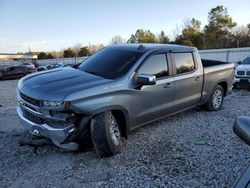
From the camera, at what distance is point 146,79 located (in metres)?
5.29

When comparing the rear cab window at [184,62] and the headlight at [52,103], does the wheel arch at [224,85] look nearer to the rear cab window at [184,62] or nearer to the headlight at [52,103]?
the rear cab window at [184,62]

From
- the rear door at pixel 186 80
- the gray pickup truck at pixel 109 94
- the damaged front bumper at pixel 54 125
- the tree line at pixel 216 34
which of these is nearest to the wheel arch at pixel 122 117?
the gray pickup truck at pixel 109 94

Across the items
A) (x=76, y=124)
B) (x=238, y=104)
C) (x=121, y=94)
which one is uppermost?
(x=121, y=94)

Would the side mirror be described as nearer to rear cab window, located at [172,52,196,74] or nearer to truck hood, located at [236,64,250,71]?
rear cab window, located at [172,52,196,74]

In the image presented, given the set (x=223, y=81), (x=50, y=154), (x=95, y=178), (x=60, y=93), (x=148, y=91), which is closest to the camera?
(x=95, y=178)

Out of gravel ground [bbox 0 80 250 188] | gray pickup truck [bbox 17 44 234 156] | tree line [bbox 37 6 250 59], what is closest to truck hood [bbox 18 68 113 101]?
gray pickup truck [bbox 17 44 234 156]

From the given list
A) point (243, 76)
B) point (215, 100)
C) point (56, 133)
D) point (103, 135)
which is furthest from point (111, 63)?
point (243, 76)

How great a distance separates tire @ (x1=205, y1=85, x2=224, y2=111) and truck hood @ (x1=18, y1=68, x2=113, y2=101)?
3.83 metres

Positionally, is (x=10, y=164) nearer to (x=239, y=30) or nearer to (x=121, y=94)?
(x=121, y=94)

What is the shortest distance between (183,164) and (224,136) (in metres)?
1.76

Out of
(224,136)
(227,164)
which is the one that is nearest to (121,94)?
(227,164)

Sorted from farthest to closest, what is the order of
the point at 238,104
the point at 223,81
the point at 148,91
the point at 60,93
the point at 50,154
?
the point at 238,104 < the point at 223,81 < the point at 148,91 < the point at 50,154 < the point at 60,93

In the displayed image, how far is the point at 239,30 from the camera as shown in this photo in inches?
2163

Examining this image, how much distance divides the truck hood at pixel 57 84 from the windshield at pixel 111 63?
0.26 metres
